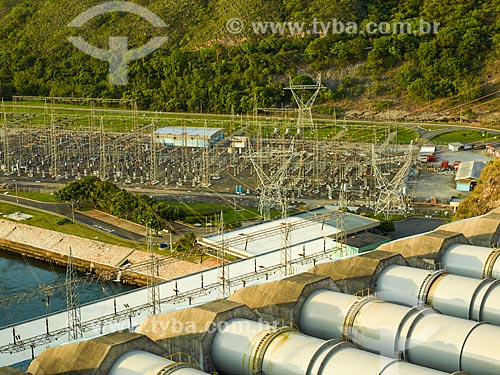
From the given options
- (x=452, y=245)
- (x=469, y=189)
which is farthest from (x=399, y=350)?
(x=469, y=189)

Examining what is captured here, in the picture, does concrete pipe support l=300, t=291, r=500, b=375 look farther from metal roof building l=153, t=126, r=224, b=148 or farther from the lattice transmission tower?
metal roof building l=153, t=126, r=224, b=148

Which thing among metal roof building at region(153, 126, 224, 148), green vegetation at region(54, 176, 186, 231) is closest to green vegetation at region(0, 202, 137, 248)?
green vegetation at region(54, 176, 186, 231)

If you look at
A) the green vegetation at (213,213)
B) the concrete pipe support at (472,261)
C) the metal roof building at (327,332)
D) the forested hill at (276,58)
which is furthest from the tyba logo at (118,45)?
the metal roof building at (327,332)

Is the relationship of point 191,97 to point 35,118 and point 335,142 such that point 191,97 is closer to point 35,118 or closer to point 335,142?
point 35,118

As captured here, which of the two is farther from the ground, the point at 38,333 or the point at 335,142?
the point at 335,142

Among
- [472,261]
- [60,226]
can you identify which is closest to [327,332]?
[472,261]

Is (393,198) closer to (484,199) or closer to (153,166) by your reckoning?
(484,199)
